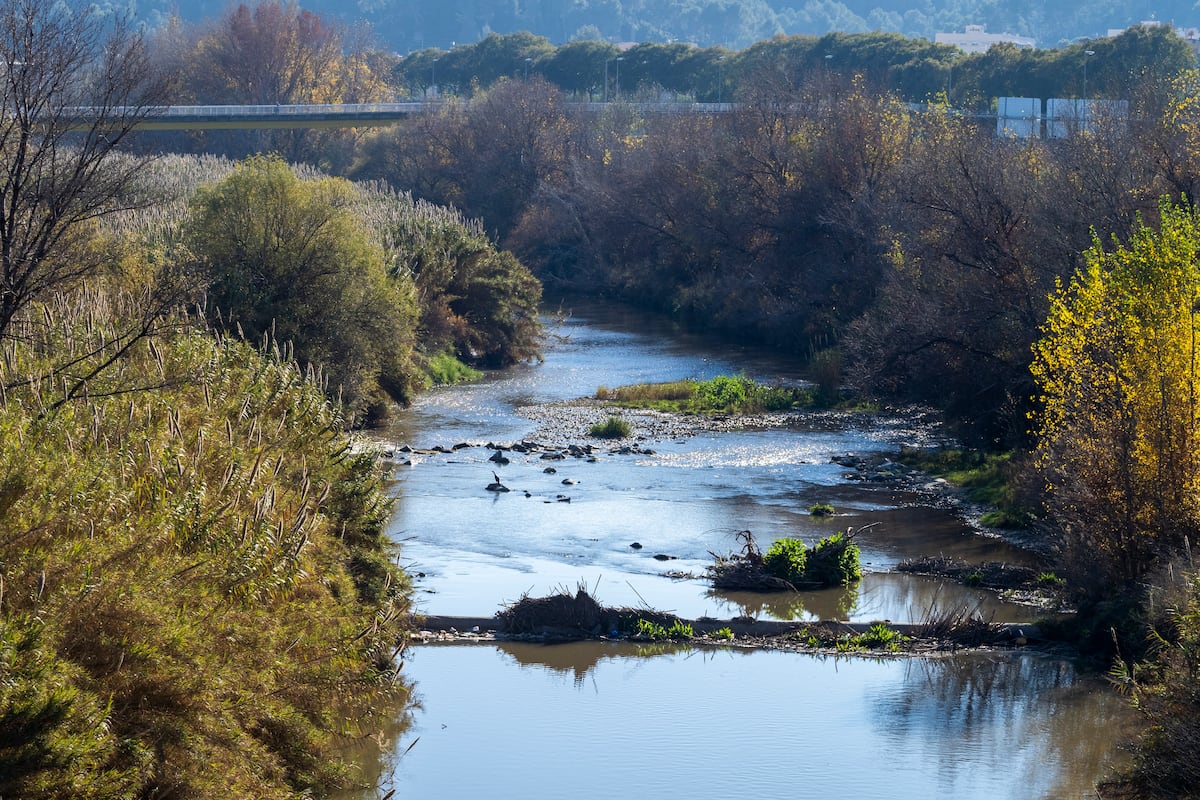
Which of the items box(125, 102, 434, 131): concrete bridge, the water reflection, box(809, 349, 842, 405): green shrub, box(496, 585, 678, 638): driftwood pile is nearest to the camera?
the water reflection

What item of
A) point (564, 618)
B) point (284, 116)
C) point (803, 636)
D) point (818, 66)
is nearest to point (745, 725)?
point (803, 636)

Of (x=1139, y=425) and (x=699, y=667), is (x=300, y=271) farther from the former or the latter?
(x=1139, y=425)

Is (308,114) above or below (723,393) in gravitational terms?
above

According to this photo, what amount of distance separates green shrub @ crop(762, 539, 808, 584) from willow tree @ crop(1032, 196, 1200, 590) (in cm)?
455

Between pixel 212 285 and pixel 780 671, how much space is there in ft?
70.8

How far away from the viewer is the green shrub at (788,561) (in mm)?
25672

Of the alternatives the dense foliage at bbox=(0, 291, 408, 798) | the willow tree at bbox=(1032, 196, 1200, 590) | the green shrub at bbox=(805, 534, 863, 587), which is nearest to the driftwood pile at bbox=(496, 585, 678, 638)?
the dense foliage at bbox=(0, 291, 408, 798)

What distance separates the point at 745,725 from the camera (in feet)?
63.3

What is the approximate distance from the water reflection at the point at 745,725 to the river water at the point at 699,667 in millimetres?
38

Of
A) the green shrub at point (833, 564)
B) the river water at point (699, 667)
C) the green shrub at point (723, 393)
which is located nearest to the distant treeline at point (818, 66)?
the green shrub at point (723, 393)

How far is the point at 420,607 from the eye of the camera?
24.1 metres

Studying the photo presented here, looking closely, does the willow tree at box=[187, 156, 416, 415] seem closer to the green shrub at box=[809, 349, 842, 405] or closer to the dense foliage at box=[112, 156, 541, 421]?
the dense foliage at box=[112, 156, 541, 421]

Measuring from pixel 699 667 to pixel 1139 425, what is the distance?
24.4 ft

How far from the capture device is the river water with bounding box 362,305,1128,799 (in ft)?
58.3
